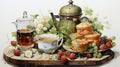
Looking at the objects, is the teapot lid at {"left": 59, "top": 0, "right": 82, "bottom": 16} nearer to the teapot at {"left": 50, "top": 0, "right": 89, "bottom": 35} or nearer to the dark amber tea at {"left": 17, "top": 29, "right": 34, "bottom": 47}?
the teapot at {"left": 50, "top": 0, "right": 89, "bottom": 35}

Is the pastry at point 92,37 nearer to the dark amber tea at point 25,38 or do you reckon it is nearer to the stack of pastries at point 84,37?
the stack of pastries at point 84,37

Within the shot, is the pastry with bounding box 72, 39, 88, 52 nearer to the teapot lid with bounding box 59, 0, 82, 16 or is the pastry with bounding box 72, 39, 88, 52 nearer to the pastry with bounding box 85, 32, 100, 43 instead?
the pastry with bounding box 85, 32, 100, 43

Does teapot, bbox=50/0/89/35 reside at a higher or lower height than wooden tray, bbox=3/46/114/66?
higher

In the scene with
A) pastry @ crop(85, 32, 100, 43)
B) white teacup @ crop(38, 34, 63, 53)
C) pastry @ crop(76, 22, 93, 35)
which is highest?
pastry @ crop(76, 22, 93, 35)

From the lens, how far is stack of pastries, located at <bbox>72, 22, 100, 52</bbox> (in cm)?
141

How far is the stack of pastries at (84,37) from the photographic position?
1410 mm

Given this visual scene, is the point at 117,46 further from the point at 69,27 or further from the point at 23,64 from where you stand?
the point at 23,64

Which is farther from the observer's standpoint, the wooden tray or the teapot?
the teapot

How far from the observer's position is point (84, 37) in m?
1.46

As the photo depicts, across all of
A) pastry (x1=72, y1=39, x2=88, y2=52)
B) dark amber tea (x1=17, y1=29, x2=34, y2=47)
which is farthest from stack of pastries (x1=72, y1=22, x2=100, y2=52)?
dark amber tea (x1=17, y1=29, x2=34, y2=47)

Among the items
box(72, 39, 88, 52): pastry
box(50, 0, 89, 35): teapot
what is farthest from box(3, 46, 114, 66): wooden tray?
box(50, 0, 89, 35): teapot

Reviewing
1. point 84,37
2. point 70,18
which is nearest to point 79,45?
point 84,37

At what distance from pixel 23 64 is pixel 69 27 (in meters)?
0.26

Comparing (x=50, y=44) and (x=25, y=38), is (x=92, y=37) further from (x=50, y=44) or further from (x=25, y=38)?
(x=25, y=38)
